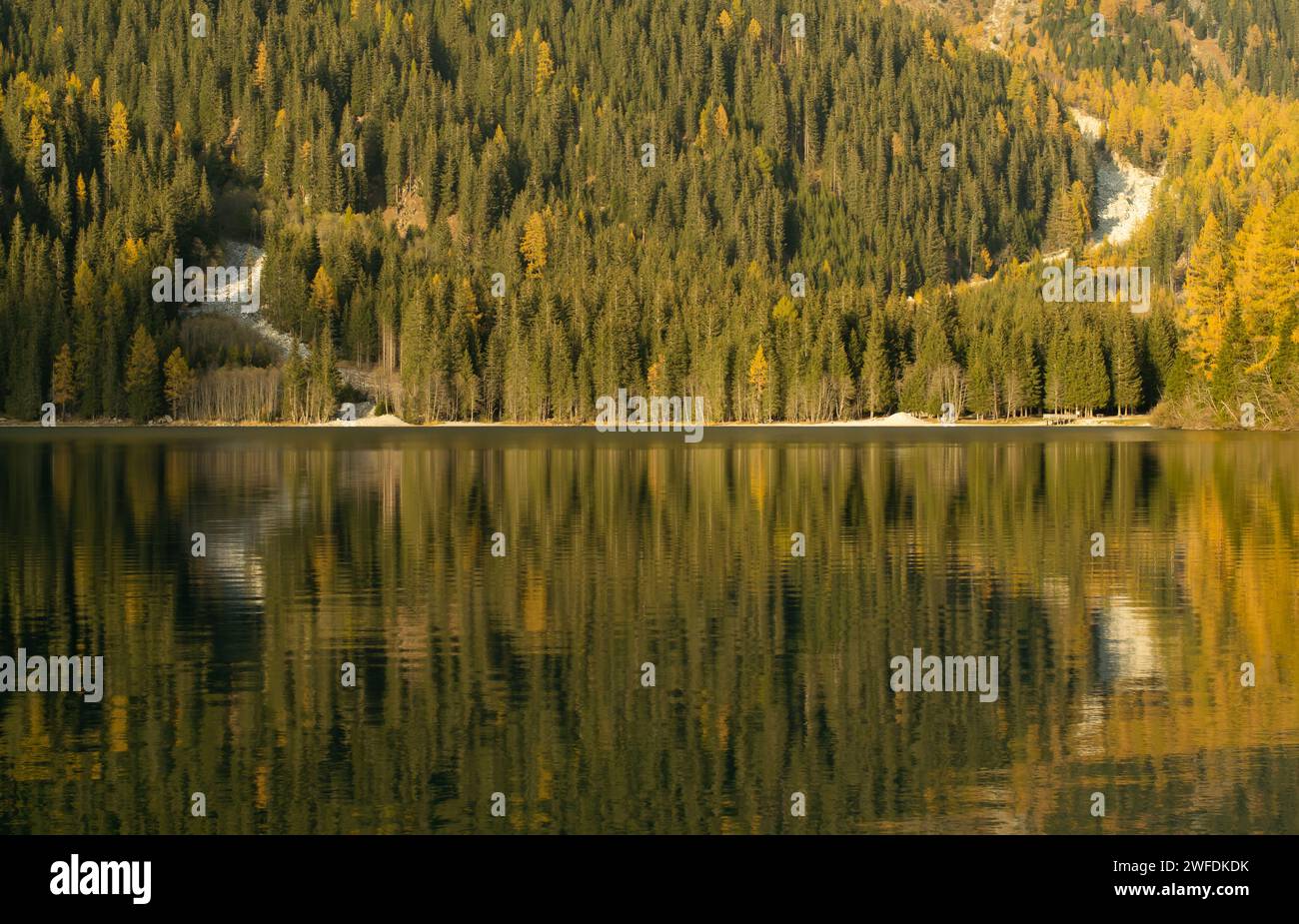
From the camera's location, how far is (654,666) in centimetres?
2839

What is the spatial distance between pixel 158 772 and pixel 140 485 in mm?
56447

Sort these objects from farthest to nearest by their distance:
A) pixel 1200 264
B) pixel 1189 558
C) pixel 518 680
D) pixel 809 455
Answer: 1. pixel 1200 264
2. pixel 809 455
3. pixel 1189 558
4. pixel 518 680

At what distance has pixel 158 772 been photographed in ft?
72.1

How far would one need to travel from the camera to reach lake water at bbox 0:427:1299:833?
20.7 metres

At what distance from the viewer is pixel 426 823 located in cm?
1984

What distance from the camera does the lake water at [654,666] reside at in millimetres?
20672

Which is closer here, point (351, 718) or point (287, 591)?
point (351, 718)

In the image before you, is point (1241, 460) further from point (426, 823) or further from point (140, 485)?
point (426, 823)

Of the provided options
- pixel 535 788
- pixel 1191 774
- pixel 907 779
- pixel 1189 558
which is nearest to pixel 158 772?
pixel 535 788
